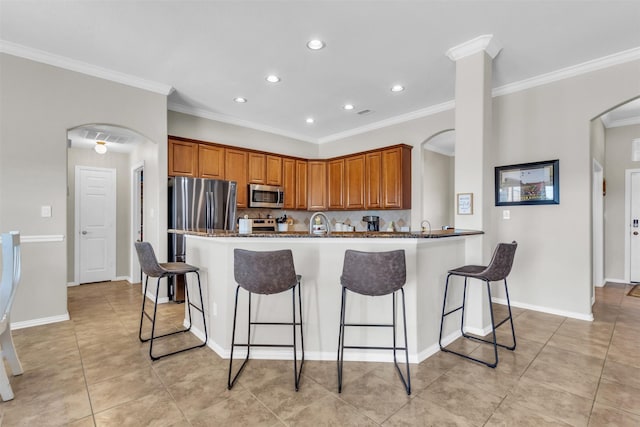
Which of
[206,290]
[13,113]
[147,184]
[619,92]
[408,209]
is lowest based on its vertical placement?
[206,290]

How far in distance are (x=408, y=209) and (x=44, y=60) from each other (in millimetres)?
5027

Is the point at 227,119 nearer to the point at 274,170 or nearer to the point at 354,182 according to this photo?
the point at 274,170

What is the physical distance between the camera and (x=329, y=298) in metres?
2.51

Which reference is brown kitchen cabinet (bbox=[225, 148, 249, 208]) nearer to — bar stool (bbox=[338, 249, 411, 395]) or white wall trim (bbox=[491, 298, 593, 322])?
bar stool (bbox=[338, 249, 411, 395])

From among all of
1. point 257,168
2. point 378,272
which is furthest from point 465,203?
point 257,168

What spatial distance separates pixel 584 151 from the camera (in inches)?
136

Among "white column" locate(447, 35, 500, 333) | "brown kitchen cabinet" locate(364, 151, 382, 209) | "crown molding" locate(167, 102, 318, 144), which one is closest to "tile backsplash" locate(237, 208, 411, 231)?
"brown kitchen cabinet" locate(364, 151, 382, 209)

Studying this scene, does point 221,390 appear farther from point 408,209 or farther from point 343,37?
point 408,209

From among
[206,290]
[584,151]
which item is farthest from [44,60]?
[584,151]

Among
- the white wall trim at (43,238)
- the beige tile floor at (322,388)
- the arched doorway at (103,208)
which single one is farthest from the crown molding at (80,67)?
the beige tile floor at (322,388)

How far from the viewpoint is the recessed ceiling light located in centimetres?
299

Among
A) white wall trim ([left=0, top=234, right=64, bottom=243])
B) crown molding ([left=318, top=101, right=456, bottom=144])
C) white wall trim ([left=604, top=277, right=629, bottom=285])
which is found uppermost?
crown molding ([left=318, top=101, right=456, bottom=144])

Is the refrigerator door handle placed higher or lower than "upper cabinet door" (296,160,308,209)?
lower

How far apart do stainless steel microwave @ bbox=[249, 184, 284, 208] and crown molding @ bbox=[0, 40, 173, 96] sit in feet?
6.44
